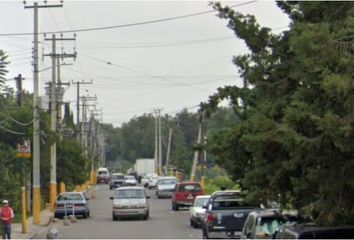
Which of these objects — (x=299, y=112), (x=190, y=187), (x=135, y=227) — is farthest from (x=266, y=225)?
(x=190, y=187)

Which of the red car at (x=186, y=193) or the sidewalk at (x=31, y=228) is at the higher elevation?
the red car at (x=186, y=193)

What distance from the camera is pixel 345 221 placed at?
14.2 m

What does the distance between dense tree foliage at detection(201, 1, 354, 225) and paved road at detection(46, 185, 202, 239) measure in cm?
1539

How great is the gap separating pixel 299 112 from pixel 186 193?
133 ft

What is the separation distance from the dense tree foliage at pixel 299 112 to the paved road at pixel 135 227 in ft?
50.5

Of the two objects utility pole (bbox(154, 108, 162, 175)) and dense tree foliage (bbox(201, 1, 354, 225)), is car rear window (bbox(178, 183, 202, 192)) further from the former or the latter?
utility pole (bbox(154, 108, 162, 175))

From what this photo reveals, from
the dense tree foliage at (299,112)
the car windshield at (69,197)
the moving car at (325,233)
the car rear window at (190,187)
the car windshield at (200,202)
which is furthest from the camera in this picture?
the car rear window at (190,187)

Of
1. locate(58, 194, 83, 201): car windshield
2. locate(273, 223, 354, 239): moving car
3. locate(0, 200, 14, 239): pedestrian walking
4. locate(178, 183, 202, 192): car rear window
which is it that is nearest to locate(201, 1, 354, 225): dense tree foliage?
locate(273, 223, 354, 239): moving car

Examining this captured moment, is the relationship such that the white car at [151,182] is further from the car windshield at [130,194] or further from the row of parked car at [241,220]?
the car windshield at [130,194]

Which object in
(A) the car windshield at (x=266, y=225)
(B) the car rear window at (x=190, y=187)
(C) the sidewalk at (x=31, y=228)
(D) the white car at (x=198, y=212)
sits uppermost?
(B) the car rear window at (x=190, y=187)

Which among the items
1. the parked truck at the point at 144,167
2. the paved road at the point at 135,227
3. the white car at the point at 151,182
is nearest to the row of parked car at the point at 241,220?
the paved road at the point at 135,227

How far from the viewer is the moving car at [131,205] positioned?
4484 centimetres

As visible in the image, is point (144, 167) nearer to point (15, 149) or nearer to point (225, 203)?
point (15, 149)

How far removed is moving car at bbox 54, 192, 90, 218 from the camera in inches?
1841
